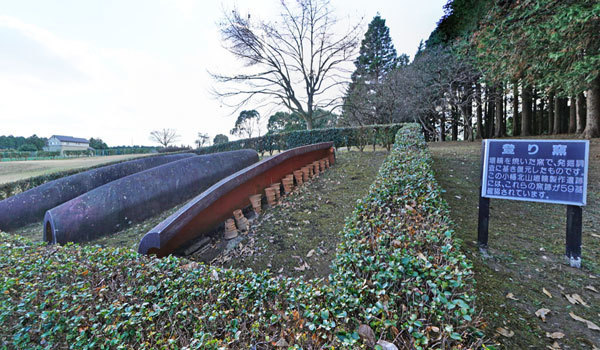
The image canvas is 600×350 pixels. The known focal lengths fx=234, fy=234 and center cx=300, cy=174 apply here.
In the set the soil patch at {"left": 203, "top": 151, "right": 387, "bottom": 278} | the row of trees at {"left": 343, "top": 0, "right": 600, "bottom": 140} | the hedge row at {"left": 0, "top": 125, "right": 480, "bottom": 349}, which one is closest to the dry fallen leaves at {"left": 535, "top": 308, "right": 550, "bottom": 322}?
the hedge row at {"left": 0, "top": 125, "right": 480, "bottom": 349}

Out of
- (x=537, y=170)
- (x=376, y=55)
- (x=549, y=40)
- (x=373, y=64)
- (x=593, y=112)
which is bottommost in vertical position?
(x=537, y=170)

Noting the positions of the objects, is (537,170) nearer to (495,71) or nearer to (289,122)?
(495,71)

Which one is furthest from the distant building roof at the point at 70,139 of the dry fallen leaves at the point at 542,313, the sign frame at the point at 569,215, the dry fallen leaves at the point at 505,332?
the dry fallen leaves at the point at 542,313

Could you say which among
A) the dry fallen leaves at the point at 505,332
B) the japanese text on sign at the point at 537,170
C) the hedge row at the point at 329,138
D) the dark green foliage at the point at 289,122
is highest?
the dark green foliage at the point at 289,122

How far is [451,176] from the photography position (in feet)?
22.0

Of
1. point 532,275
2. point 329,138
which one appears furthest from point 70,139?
point 532,275

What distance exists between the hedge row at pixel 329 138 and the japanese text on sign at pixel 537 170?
8279mm

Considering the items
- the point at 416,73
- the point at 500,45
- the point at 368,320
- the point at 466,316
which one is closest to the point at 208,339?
the point at 368,320

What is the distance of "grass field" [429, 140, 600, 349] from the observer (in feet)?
6.45

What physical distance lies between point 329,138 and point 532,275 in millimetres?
11440

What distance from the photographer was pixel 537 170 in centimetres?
282

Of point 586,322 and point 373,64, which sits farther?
point 373,64

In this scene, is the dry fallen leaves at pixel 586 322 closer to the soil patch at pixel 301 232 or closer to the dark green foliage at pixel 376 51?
the soil patch at pixel 301 232

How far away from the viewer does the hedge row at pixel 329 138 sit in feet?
39.3
